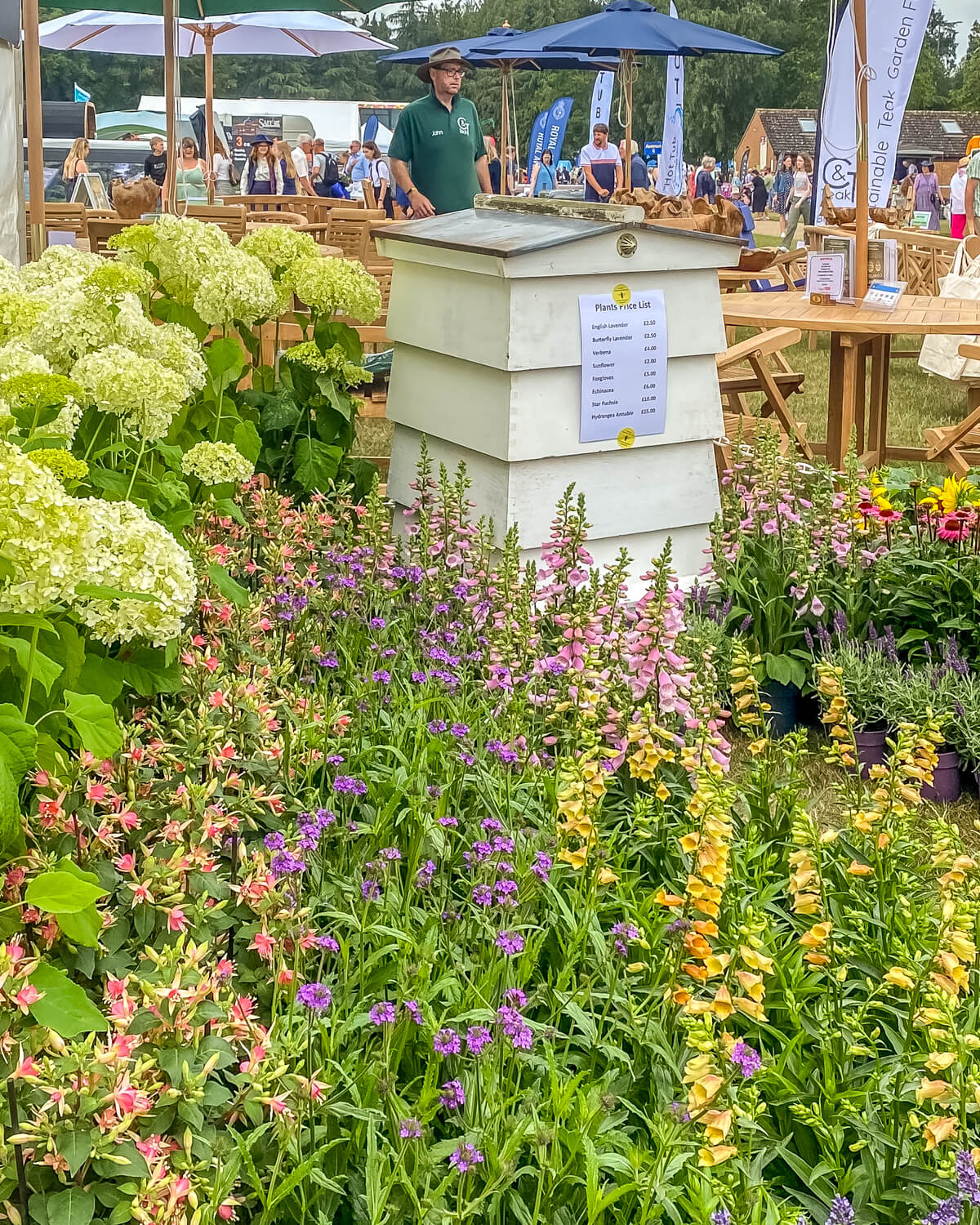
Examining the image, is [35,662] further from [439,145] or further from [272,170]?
[272,170]

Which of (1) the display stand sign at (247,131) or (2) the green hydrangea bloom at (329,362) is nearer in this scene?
(2) the green hydrangea bloom at (329,362)

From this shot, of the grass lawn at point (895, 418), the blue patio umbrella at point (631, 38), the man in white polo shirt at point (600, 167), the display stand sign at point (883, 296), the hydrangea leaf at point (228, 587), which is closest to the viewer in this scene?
the hydrangea leaf at point (228, 587)

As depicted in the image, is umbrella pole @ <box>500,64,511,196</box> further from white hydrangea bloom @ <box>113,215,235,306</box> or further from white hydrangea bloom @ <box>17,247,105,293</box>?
white hydrangea bloom @ <box>17,247,105,293</box>

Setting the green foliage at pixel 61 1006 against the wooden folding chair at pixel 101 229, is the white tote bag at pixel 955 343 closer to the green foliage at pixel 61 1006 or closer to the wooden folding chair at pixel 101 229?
the wooden folding chair at pixel 101 229

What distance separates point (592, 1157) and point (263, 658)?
123 cm

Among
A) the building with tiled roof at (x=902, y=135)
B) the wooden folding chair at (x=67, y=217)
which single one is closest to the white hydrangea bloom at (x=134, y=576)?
the wooden folding chair at (x=67, y=217)

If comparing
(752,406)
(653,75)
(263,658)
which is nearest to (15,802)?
(263,658)

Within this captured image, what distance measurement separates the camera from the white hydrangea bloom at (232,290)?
285 centimetres

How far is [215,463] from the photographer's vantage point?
2475 millimetres

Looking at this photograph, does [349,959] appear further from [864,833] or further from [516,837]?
[864,833]

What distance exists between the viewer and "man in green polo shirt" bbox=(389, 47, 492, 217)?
6.54m

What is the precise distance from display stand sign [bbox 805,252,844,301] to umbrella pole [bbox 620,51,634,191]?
930 centimetres

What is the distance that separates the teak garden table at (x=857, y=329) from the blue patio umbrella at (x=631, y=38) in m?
8.68

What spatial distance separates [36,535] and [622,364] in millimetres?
2268
